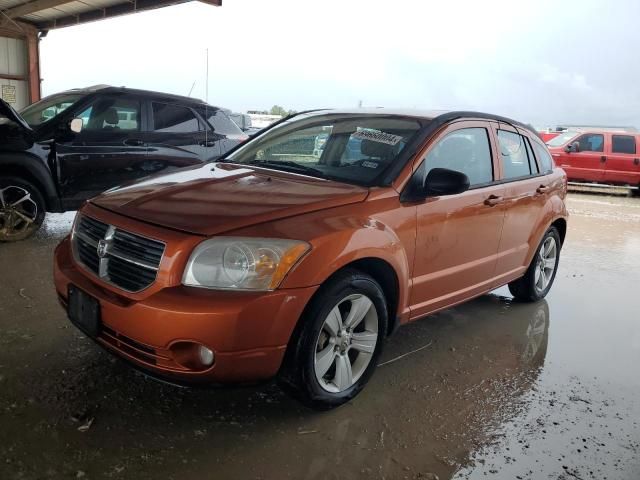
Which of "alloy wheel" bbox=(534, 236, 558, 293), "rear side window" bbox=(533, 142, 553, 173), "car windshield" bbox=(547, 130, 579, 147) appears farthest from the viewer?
"car windshield" bbox=(547, 130, 579, 147)

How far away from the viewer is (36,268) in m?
4.69

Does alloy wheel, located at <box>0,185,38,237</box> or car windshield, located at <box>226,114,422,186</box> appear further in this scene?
alloy wheel, located at <box>0,185,38,237</box>

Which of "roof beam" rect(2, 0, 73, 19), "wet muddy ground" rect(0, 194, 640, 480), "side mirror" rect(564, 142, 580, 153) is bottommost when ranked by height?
"wet muddy ground" rect(0, 194, 640, 480)

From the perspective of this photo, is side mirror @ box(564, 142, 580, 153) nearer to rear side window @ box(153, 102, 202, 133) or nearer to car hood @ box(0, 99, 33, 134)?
rear side window @ box(153, 102, 202, 133)

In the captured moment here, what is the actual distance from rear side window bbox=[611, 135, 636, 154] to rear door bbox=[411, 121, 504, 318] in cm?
1225

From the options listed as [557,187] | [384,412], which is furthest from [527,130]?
[384,412]

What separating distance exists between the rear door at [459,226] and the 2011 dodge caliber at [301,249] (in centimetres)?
1

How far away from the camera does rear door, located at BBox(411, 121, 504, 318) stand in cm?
311

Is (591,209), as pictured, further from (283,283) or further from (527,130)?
(283,283)

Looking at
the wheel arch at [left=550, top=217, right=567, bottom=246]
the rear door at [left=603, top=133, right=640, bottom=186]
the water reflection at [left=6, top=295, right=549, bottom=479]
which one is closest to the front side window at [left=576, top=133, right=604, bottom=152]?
the rear door at [left=603, top=133, right=640, bottom=186]

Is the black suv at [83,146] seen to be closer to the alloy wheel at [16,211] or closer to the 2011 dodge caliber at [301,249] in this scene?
the alloy wheel at [16,211]

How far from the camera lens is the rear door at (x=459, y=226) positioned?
3113 millimetres

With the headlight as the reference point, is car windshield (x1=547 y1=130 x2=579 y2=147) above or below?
above

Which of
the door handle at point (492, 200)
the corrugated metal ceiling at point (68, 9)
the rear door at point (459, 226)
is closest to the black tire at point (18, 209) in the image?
the rear door at point (459, 226)
